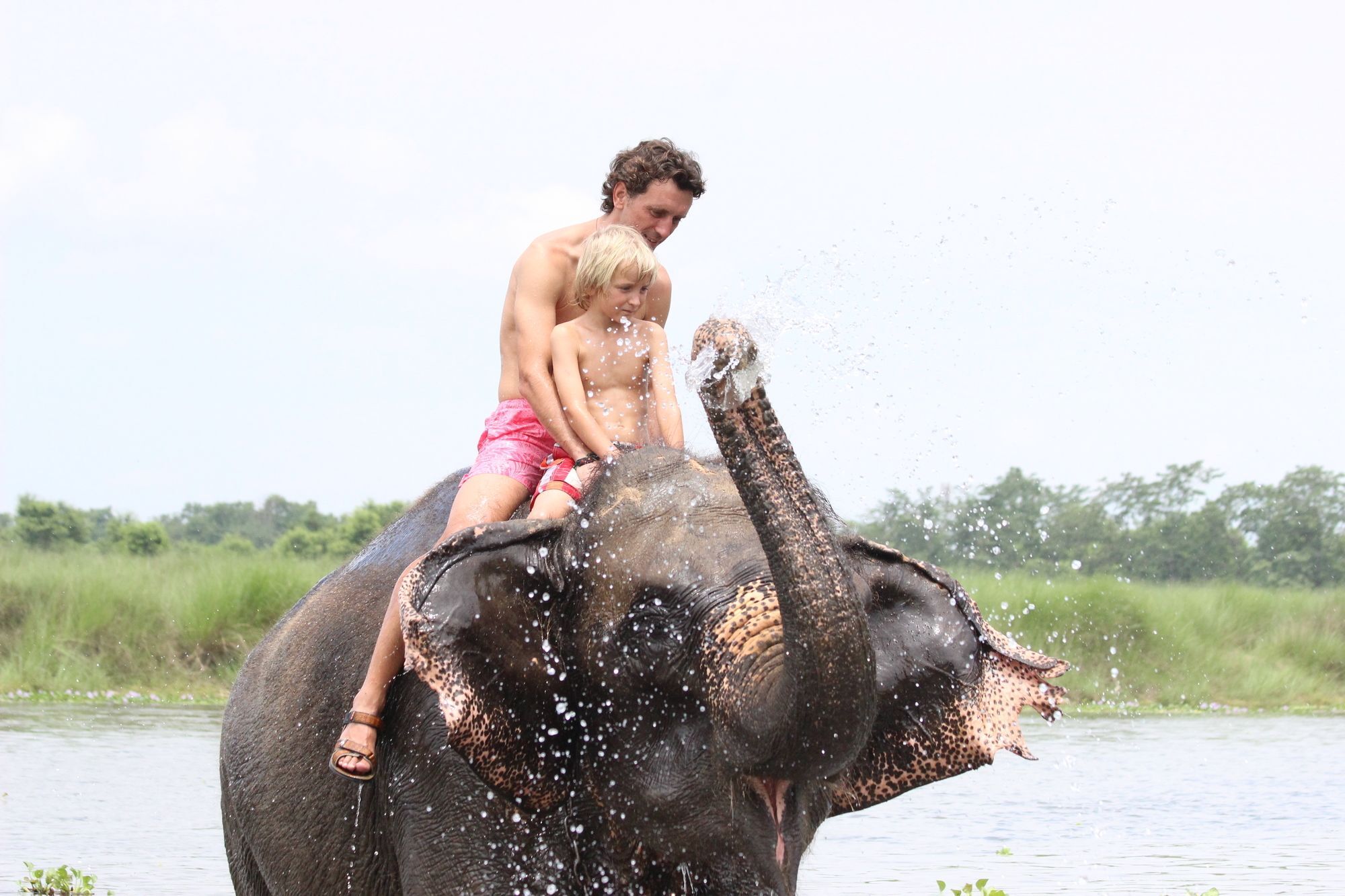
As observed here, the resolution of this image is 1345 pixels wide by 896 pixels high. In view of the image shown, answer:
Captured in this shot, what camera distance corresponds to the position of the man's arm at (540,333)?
429 cm

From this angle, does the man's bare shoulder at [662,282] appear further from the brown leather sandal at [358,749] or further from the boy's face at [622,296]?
the brown leather sandal at [358,749]

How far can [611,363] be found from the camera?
4.34 metres

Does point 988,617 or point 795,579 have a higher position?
point 795,579

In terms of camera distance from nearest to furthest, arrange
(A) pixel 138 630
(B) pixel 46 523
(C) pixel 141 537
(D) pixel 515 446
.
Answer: (D) pixel 515 446, (A) pixel 138 630, (C) pixel 141 537, (B) pixel 46 523

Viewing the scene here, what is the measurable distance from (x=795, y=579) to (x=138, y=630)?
13972mm

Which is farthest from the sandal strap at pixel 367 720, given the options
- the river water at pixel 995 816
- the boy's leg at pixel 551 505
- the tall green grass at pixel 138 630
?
the tall green grass at pixel 138 630

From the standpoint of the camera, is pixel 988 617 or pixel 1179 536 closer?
pixel 988 617

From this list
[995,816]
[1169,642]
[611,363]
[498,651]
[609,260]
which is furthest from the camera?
[1169,642]

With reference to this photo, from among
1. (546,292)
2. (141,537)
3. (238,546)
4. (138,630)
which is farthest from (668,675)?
(141,537)

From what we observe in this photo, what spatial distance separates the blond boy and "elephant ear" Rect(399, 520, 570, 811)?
396 millimetres

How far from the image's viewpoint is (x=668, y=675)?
358 cm

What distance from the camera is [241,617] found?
52.1ft

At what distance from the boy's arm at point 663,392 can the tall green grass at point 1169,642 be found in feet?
39.5

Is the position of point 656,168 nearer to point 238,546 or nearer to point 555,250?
point 555,250
